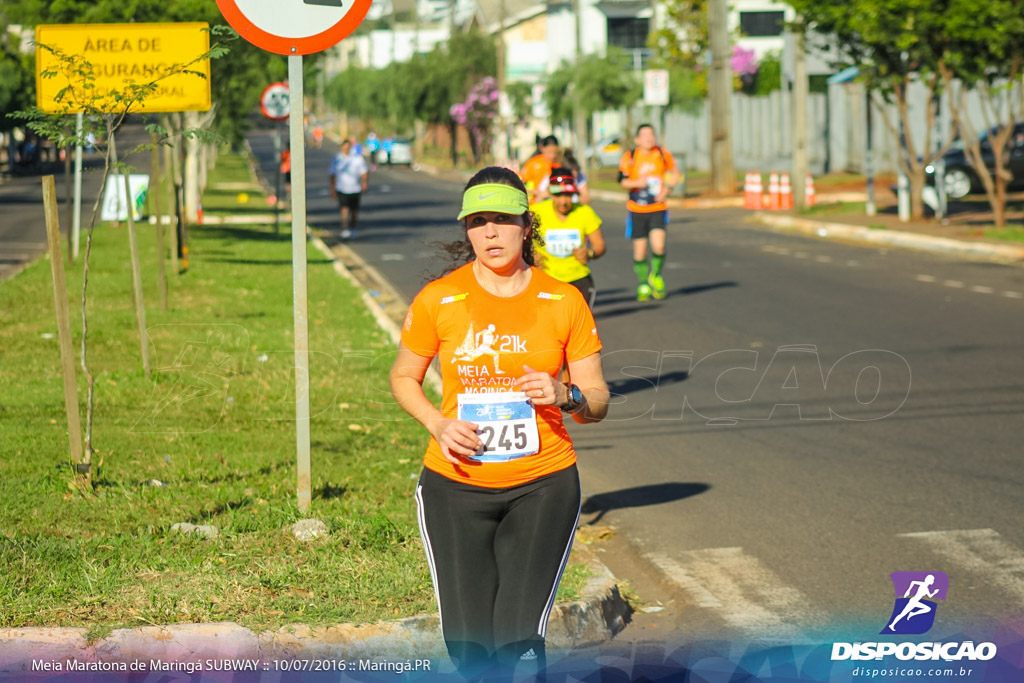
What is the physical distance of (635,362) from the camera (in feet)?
41.4

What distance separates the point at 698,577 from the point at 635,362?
618 centimetres

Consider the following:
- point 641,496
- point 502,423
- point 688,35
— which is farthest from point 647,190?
point 688,35

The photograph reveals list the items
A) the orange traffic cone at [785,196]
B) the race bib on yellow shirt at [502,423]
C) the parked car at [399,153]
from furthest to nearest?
the parked car at [399,153]
the orange traffic cone at [785,196]
the race bib on yellow shirt at [502,423]

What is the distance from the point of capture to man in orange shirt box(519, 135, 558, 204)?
41.4 feet

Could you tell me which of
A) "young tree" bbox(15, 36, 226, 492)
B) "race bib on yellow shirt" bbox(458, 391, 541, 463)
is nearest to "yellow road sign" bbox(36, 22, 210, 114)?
"young tree" bbox(15, 36, 226, 492)

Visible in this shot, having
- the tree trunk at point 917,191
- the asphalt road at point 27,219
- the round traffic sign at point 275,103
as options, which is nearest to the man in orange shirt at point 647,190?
the asphalt road at point 27,219

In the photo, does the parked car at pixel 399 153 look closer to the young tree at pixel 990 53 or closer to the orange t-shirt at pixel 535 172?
the young tree at pixel 990 53

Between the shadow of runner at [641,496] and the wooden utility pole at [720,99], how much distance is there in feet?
101

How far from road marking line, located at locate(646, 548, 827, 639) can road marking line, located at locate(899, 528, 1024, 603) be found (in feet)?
2.80

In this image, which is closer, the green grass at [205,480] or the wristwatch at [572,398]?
the wristwatch at [572,398]

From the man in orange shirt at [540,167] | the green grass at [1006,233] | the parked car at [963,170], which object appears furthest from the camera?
the parked car at [963,170]

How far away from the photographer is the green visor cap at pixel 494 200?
420cm

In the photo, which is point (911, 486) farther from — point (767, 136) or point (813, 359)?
point (767, 136)

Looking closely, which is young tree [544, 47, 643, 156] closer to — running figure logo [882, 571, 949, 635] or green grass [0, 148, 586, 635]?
green grass [0, 148, 586, 635]
